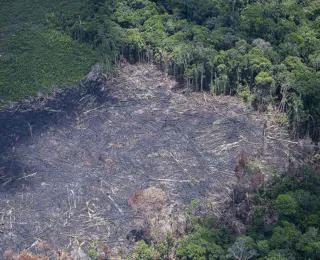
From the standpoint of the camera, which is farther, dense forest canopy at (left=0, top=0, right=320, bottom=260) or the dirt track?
the dirt track

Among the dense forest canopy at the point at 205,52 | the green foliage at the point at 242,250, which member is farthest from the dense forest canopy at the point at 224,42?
the green foliage at the point at 242,250

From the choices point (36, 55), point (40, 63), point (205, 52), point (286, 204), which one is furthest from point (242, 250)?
point (36, 55)

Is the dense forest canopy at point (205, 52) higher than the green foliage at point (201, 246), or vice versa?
the dense forest canopy at point (205, 52)

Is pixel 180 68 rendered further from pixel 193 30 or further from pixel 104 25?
pixel 104 25

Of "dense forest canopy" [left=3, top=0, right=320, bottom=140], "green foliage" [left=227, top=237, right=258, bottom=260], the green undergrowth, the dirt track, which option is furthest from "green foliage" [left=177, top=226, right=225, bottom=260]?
the green undergrowth

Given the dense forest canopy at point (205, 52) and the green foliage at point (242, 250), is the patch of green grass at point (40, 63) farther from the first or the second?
the green foliage at point (242, 250)

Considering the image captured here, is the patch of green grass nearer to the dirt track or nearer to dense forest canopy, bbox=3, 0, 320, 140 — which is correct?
dense forest canopy, bbox=3, 0, 320, 140
